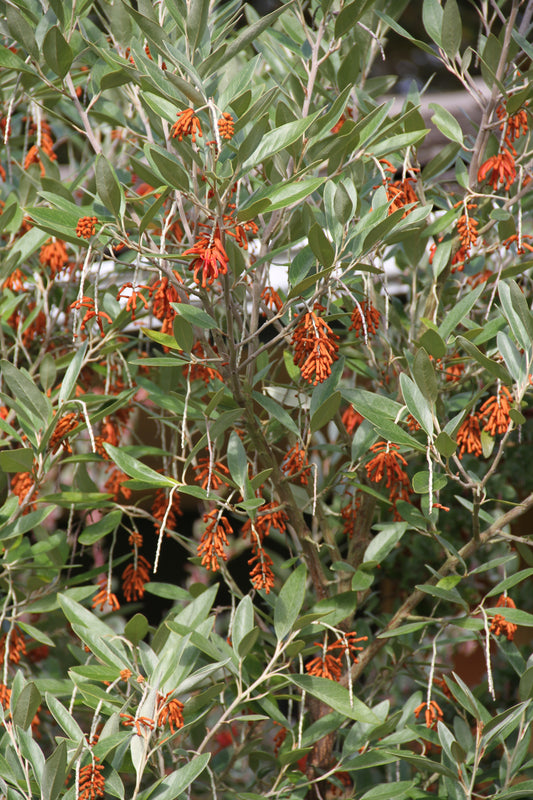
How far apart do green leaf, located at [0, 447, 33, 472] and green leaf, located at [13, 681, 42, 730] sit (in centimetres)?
29

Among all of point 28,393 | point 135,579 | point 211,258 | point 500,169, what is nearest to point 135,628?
point 135,579

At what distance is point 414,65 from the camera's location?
491 centimetres

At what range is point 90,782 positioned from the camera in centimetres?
95

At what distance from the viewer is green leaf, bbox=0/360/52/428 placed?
1130 mm

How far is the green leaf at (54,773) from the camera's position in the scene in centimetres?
89

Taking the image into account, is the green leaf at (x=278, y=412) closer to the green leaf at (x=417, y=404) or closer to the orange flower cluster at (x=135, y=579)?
the green leaf at (x=417, y=404)

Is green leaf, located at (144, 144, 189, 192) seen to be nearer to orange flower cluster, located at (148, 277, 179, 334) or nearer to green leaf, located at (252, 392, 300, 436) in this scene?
orange flower cluster, located at (148, 277, 179, 334)

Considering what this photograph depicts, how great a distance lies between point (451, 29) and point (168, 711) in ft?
3.42

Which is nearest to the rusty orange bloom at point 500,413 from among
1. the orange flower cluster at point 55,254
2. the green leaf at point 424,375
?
the green leaf at point 424,375

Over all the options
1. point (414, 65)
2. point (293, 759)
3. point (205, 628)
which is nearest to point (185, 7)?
point (205, 628)

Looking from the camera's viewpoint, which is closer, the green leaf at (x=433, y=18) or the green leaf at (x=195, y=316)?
the green leaf at (x=195, y=316)

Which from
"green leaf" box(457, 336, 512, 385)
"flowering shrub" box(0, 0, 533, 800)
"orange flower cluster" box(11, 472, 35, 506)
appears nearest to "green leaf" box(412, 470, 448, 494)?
"flowering shrub" box(0, 0, 533, 800)

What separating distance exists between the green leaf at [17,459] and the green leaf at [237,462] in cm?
27

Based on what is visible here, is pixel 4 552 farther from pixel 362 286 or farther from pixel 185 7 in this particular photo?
pixel 185 7
